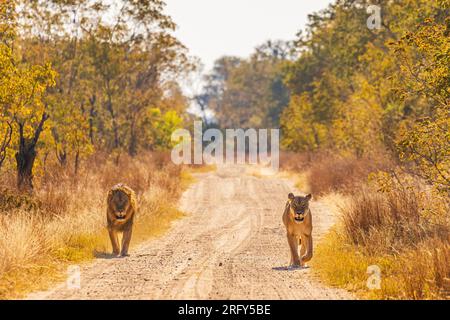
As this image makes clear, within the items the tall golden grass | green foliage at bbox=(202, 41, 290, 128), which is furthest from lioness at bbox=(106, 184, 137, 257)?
green foliage at bbox=(202, 41, 290, 128)

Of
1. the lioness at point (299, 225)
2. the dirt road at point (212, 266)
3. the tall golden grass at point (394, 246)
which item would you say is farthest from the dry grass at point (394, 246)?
the dirt road at point (212, 266)

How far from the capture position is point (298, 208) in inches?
450

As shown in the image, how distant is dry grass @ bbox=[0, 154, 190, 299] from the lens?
419 inches

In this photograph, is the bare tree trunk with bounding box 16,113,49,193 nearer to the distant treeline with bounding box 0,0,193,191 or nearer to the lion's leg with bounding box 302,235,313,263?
the distant treeline with bounding box 0,0,193,191

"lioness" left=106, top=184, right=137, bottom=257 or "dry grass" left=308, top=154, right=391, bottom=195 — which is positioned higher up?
"dry grass" left=308, top=154, right=391, bottom=195

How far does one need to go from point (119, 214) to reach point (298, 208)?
137 inches

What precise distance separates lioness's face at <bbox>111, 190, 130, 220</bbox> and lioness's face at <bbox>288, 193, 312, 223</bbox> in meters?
3.25

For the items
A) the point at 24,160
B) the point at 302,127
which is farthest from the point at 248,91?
the point at 24,160

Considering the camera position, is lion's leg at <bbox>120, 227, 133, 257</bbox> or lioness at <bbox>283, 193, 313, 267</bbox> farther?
lion's leg at <bbox>120, 227, 133, 257</bbox>

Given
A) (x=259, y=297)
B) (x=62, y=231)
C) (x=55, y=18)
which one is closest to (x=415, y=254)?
(x=259, y=297)

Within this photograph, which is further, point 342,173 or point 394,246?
point 342,173

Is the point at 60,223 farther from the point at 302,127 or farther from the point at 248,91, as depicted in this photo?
the point at 248,91

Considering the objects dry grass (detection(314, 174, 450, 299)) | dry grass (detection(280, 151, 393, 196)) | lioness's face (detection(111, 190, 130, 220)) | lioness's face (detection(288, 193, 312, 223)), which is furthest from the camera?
dry grass (detection(280, 151, 393, 196))

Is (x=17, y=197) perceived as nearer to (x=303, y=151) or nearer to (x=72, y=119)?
(x=72, y=119)
